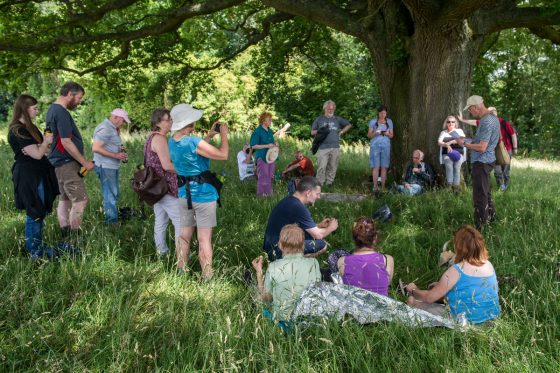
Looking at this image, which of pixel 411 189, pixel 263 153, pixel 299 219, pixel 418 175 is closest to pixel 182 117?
pixel 299 219

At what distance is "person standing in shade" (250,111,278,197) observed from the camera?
28.5 feet

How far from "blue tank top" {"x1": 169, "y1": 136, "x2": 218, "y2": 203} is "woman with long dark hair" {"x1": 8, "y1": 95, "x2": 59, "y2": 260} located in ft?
4.77

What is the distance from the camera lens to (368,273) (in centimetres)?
386

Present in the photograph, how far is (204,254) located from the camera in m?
4.63

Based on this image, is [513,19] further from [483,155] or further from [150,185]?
[150,185]

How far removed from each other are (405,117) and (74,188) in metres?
6.22

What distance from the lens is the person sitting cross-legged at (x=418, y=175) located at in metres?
8.35

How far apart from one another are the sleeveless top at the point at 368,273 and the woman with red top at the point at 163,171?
176cm

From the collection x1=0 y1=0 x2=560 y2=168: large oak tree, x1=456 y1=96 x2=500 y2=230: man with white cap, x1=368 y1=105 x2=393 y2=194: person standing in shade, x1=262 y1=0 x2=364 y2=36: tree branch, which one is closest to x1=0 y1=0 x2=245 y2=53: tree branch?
x1=0 y1=0 x2=560 y2=168: large oak tree

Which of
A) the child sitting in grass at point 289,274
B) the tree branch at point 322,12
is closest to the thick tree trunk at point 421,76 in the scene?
the tree branch at point 322,12

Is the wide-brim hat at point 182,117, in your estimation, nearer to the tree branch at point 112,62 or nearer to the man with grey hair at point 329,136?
the man with grey hair at point 329,136

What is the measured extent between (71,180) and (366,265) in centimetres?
364

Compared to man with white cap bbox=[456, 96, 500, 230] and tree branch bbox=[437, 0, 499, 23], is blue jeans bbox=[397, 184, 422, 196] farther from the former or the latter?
tree branch bbox=[437, 0, 499, 23]

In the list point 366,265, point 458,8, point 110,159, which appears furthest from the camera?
point 458,8
